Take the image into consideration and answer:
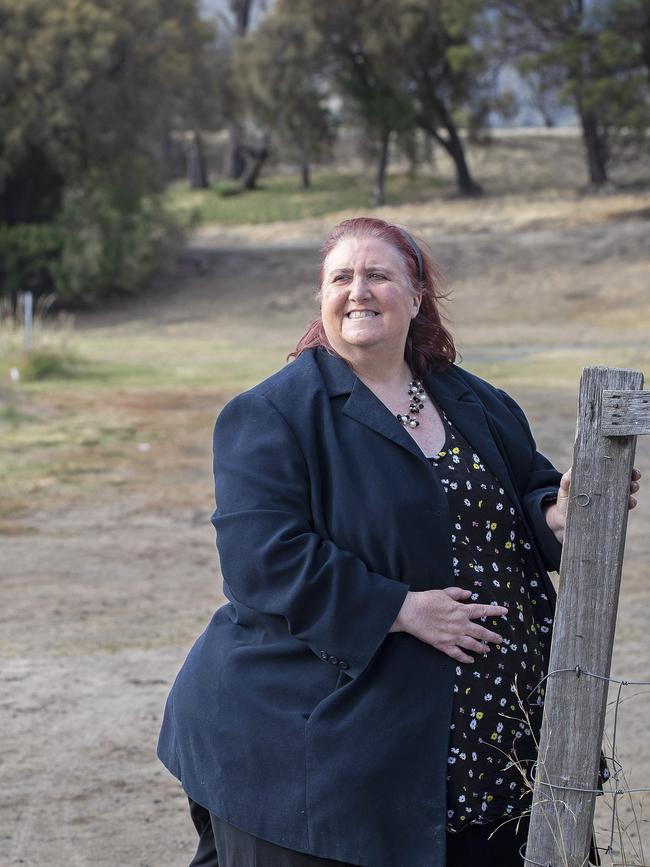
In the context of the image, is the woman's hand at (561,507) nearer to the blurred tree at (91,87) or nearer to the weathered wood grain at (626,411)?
the weathered wood grain at (626,411)

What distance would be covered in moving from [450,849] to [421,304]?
1.18 m

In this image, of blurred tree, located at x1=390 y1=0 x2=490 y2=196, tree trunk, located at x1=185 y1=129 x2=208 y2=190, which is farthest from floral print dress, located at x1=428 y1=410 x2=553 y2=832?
tree trunk, located at x1=185 y1=129 x2=208 y2=190

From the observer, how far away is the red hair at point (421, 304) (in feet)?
9.25

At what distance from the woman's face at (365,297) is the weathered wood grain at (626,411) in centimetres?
51

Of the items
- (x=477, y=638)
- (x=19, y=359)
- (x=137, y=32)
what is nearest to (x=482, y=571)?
(x=477, y=638)

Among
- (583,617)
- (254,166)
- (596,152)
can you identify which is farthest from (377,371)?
(254,166)

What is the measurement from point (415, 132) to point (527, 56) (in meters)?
7.15

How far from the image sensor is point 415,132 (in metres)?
40.7

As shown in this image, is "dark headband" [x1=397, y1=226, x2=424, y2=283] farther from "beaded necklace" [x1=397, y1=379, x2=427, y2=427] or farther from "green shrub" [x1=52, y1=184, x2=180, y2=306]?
"green shrub" [x1=52, y1=184, x2=180, y2=306]

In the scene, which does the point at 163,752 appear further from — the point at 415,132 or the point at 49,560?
the point at 415,132

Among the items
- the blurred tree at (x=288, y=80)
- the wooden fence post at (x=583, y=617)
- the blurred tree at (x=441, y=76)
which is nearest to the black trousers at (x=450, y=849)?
the wooden fence post at (x=583, y=617)

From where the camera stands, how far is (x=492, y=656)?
262 centimetres

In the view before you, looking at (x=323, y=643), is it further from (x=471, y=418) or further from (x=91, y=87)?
(x=91, y=87)

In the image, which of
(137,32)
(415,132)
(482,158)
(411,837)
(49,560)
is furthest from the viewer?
(482,158)
